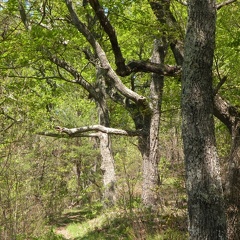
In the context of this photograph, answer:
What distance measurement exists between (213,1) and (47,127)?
7740 mm

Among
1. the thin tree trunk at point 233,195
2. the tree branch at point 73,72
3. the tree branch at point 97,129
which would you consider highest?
the tree branch at point 73,72

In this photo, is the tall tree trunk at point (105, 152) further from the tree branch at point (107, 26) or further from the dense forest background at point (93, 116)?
the tree branch at point (107, 26)

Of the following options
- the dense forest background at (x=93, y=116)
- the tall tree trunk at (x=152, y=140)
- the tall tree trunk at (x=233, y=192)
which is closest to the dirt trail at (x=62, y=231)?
the dense forest background at (x=93, y=116)

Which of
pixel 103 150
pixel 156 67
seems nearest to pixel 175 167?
pixel 156 67

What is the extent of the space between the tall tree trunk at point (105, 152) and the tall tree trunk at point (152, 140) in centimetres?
150

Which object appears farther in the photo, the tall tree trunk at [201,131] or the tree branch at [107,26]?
the tree branch at [107,26]

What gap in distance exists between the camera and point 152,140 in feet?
31.0

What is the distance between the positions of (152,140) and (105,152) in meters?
2.46

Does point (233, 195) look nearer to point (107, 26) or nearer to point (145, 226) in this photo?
point (145, 226)

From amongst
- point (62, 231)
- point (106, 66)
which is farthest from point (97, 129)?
point (62, 231)

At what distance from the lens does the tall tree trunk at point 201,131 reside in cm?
378

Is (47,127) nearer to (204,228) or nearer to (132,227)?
(132,227)

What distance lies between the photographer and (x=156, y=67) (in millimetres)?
6020

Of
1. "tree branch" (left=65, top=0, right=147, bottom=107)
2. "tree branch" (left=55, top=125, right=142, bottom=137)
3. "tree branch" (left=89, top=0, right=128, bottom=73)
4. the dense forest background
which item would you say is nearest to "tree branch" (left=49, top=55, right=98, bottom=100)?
the dense forest background
